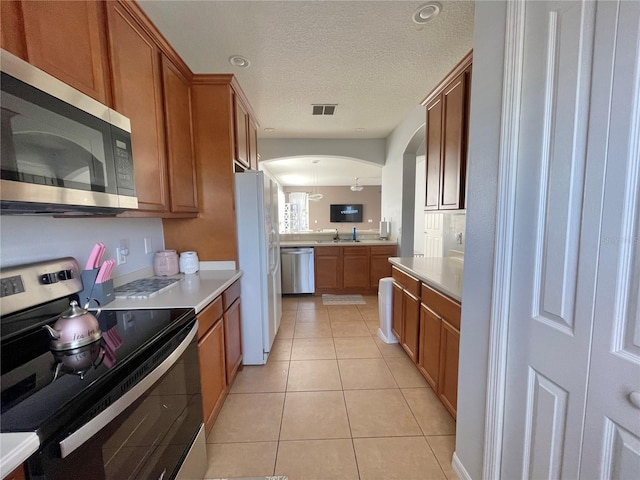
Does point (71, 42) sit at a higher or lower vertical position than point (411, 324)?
higher

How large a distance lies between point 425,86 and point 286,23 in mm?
1563

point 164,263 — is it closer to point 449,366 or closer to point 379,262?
point 449,366

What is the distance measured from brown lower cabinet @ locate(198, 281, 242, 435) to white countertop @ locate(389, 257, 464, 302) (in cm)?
143

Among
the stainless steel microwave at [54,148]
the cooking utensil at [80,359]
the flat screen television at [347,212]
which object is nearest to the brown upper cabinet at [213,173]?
the stainless steel microwave at [54,148]

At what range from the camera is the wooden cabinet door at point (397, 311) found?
2.54 m

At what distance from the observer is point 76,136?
982 millimetres

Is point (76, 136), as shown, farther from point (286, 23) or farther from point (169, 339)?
point (286, 23)

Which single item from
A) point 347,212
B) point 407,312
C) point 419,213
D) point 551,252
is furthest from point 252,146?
point 347,212

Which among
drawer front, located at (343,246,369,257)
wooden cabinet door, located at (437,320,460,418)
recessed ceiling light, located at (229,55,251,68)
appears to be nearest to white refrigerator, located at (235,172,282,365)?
recessed ceiling light, located at (229,55,251,68)

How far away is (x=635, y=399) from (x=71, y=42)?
2.17 meters

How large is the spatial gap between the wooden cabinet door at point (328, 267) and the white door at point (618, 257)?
376 centimetres

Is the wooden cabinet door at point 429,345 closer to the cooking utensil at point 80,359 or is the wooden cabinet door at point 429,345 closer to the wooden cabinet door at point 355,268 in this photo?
the cooking utensil at point 80,359

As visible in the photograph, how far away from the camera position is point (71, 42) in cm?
109

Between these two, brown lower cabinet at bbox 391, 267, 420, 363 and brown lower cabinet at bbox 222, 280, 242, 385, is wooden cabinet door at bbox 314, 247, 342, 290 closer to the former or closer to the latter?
brown lower cabinet at bbox 391, 267, 420, 363
